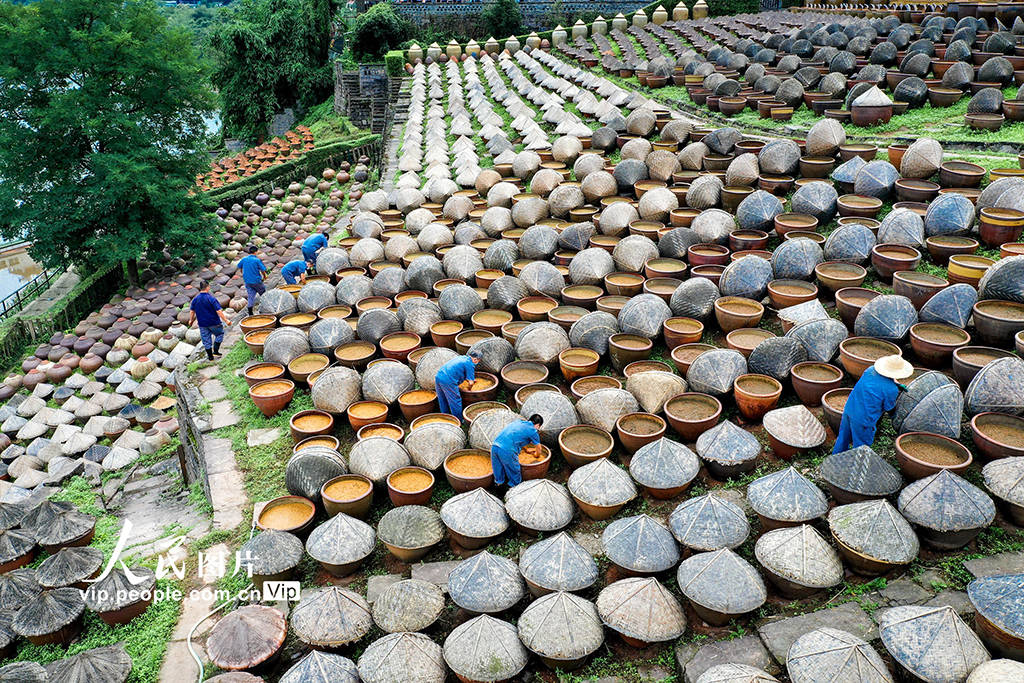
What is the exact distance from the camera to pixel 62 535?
7922 millimetres

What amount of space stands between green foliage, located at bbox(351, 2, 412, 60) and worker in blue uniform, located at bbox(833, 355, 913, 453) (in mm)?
26988

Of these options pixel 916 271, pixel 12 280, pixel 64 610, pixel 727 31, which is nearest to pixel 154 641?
pixel 64 610

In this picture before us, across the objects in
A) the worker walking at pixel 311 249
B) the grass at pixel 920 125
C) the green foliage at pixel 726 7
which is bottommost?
the worker walking at pixel 311 249

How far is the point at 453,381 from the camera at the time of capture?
298 inches

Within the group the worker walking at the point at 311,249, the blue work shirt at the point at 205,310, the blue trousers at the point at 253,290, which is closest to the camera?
the blue work shirt at the point at 205,310

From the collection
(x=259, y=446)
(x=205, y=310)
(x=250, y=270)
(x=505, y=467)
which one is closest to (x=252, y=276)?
(x=250, y=270)

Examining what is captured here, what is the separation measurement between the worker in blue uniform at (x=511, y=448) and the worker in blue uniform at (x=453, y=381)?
116 cm

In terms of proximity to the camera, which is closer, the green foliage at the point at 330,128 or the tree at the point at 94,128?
the tree at the point at 94,128

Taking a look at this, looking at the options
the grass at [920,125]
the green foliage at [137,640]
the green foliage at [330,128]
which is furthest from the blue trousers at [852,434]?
the green foliage at [330,128]

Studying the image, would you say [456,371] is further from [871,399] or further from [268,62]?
[268,62]

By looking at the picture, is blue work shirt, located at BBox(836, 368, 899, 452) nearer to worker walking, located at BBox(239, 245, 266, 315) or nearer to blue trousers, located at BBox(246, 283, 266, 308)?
worker walking, located at BBox(239, 245, 266, 315)

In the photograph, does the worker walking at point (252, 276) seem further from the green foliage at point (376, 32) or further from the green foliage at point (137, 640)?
the green foliage at point (376, 32)

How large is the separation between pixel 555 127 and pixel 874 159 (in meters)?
7.97

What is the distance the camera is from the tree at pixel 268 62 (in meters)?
31.1
